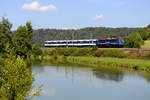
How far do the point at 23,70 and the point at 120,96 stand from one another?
48.8 ft

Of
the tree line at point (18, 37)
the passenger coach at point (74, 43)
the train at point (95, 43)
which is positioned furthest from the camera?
the passenger coach at point (74, 43)

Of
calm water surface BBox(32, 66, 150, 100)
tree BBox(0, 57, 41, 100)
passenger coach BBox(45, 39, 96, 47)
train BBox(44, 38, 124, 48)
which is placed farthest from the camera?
passenger coach BBox(45, 39, 96, 47)

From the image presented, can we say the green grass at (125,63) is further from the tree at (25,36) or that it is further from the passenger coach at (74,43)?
the tree at (25,36)

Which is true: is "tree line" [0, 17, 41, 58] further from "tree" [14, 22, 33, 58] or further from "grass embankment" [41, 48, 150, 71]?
"grass embankment" [41, 48, 150, 71]

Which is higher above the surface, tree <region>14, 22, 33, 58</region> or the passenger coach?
tree <region>14, 22, 33, 58</region>

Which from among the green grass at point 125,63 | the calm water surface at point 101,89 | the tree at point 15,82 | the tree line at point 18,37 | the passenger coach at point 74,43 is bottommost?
the calm water surface at point 101,89

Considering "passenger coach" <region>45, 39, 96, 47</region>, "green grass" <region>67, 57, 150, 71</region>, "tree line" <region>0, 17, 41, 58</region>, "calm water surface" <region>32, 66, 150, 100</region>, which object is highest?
"tree line" <region>0, 17, 41, 58</region>

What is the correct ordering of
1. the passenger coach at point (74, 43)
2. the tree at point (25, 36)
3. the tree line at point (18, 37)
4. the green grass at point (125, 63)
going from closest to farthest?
the tree line at point (18, 37) < the tree at point (25, 36) < the green grass at point (125, 63) < the passenger coach at point (74, 43)

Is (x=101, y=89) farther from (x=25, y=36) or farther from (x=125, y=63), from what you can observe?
(x=25, y=36)

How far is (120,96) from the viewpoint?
2630cm

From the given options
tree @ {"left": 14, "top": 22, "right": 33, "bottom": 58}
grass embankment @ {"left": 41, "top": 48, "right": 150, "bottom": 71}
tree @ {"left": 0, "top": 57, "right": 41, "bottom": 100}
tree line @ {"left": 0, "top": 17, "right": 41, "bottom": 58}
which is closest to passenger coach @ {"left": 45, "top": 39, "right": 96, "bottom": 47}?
grass embankment @ {"left": 41, "top": 48, "right": 150, "bottom": 71}

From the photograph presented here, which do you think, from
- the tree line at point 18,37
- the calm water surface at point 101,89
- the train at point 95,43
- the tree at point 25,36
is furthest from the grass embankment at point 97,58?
Answer: the tree line at point 18,37

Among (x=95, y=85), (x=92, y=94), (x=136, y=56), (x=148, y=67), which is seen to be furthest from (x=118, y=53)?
(x=92, y=94)

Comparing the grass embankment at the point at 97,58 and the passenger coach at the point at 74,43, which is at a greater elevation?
the passenger coach at the point at 74,43
